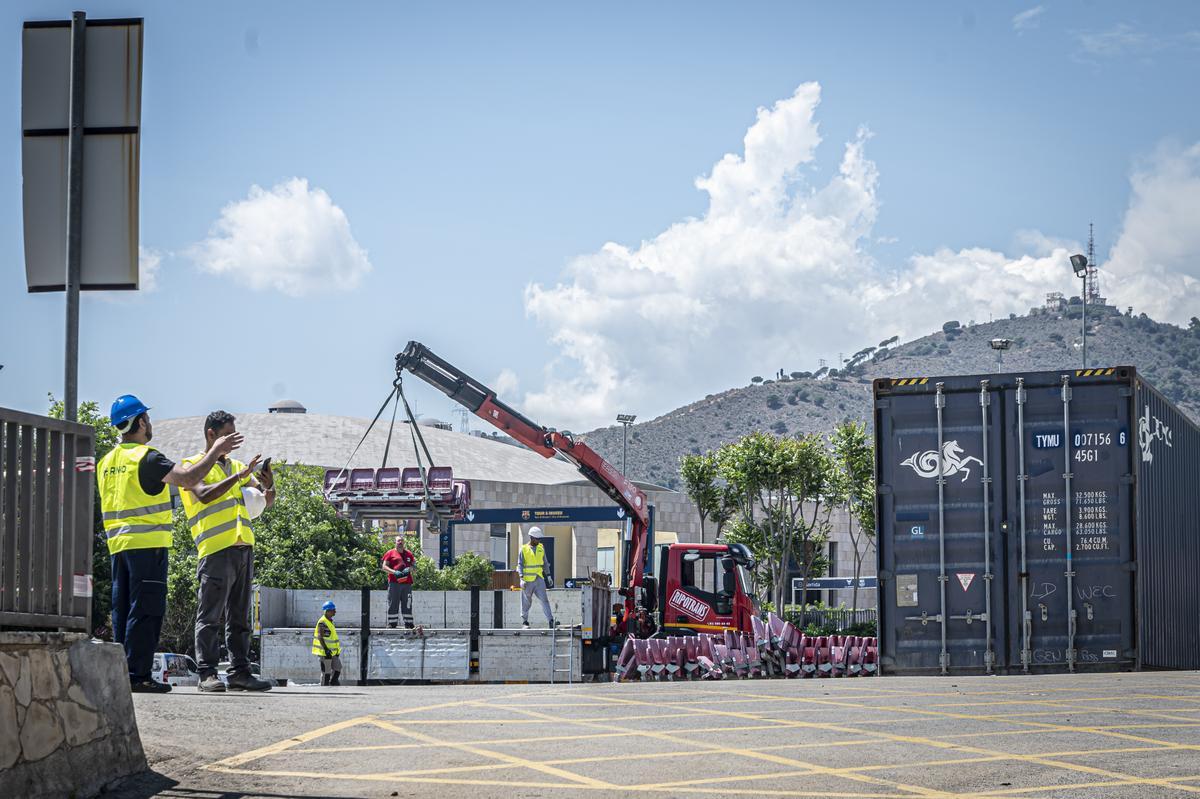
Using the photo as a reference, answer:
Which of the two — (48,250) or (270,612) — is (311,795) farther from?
(270,612)

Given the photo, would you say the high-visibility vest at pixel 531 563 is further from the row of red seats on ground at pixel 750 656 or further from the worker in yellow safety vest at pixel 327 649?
the worker in yellow safety vest at pixel 327 649

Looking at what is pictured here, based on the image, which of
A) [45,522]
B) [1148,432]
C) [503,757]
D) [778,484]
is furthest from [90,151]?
[778,484]

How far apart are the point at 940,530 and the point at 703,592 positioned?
9.05 m

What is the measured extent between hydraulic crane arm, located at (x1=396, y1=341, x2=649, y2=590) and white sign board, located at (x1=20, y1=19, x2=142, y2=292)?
16895mm

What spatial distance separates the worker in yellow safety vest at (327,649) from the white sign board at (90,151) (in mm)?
14175

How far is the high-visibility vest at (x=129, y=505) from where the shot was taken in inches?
337

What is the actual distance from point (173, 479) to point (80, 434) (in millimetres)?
1475

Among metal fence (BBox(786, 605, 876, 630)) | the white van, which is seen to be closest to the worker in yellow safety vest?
the white van

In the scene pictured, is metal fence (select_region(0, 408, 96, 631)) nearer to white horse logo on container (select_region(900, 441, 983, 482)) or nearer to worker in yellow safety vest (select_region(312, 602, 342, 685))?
white horse logo on container (select_region(900, 441, 983, 482))

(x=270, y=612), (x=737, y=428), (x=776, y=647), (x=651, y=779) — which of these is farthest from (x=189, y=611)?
(x=737, y=428)

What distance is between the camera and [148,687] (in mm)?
9094

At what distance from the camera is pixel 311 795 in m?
6.36

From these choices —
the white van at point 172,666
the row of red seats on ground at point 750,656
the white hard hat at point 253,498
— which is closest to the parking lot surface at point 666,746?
the white hard hat at point 253,498

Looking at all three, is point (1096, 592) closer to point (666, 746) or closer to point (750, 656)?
point (750, 656)
